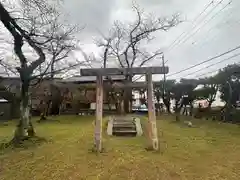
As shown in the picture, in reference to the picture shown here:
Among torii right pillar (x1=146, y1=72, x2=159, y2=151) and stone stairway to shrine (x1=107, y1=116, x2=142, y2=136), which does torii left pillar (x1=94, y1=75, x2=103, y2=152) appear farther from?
stone stairway to shrine (x1=107, y1=116, x2=142, y2=136)

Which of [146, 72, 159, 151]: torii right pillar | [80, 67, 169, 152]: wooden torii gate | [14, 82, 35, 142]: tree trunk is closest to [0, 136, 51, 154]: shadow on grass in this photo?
[14, 82, 35, 142]: tree trunk

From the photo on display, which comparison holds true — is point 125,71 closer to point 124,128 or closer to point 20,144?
point 124,128

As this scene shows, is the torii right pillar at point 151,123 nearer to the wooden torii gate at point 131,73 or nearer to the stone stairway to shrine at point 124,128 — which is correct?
the wooden torii gate at point 131,73

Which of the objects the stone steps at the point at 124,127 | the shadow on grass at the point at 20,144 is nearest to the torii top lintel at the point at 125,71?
the shadow on grass at the point at 20,144

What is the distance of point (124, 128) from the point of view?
9992 mm

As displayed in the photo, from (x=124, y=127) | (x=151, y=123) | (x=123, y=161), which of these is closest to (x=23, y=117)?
(x=123, y=161)

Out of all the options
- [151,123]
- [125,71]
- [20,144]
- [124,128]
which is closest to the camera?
[151,123]

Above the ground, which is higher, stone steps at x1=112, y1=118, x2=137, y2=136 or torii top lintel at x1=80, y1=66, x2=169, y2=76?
torii top lintel at x1=80, y1=66, x2=169, y2=76

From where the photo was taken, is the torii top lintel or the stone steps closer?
the torii top lintel

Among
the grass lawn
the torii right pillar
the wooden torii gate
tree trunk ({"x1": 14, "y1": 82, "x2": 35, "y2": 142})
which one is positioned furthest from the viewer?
→ tree trunk ({"x1": 14, "y1": 82, "x2": 35, "y2": 142})

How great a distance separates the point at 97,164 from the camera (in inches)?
221

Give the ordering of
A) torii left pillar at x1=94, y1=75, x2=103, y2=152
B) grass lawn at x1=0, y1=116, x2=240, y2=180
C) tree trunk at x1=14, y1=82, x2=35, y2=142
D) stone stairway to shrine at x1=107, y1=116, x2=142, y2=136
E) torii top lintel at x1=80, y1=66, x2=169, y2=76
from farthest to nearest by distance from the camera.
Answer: stone stairway to shrine at x1=107, y1=116, x2=142, y2=136 → tree trunk at x1=14, y1=82, x2=35, y2=142 → torii top lintel at x1=80, y1=66, x2=169, y2=76 → torii left pillar at x1=94, y1=75, x2=103, y2=152 → grass lawn at x1=0, y1=116, x2=240, y2=180

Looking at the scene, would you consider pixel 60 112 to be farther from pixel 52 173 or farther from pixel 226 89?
pixel 52 173

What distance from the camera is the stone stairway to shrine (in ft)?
30.8
